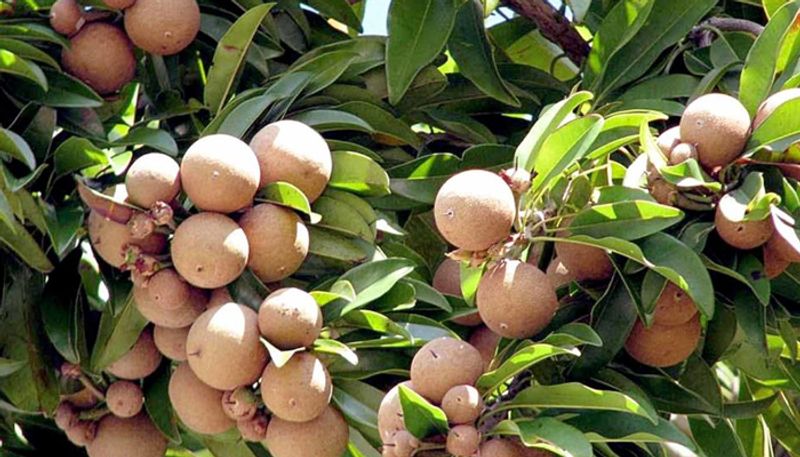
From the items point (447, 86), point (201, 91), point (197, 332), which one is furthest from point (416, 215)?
point (197, 332)

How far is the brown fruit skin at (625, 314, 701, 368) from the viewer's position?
1343mm

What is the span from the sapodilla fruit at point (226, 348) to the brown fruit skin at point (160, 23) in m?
0.38

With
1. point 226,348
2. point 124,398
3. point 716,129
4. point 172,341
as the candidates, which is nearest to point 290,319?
point 226,348

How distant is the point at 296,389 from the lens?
1.33 meters

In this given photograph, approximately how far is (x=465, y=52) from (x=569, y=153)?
43 cm

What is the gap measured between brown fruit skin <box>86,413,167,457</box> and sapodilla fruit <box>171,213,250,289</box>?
0.26 meters

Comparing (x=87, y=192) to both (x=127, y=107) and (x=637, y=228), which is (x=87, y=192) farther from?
(x=637, y=228)

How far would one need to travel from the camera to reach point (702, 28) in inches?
67.1

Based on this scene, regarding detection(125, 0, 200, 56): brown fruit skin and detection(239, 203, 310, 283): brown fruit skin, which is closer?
detection(239, 203, 310, 283): brown fruit skin

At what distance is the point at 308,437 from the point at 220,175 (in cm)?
25

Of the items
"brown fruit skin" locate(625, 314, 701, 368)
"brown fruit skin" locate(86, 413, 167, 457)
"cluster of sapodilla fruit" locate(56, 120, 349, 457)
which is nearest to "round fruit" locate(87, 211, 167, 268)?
"cluster of sapodilla fruit" locate(56, 120, 349, 457)

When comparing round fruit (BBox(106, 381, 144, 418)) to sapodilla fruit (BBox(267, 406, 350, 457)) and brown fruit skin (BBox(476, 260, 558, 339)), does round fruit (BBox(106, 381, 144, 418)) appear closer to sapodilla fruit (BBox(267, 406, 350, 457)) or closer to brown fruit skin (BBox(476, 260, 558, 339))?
sapodilla fruit (BBox(267, 406, 350, 457))

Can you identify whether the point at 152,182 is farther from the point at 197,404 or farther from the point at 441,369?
the point at 441,369

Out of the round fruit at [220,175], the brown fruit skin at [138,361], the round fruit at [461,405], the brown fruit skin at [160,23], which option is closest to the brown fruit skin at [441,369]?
the round fruit at [461,405]
